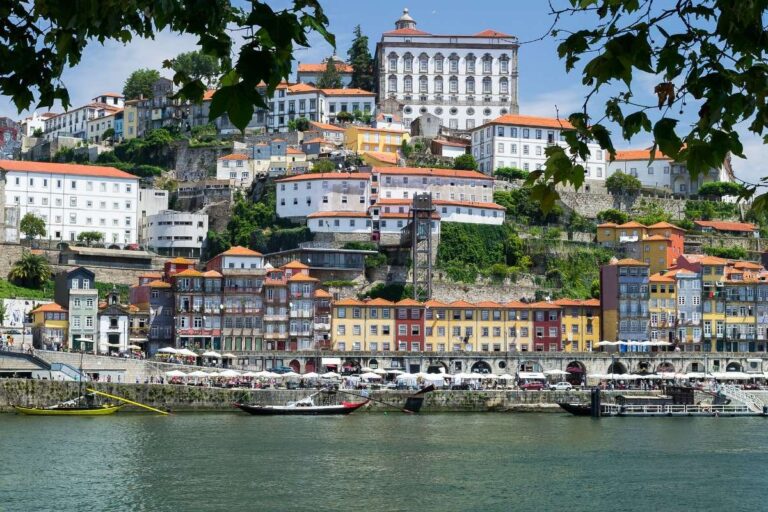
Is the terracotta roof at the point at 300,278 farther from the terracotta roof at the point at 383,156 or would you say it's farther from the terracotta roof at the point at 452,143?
the terracotta roof at the point at 452,143

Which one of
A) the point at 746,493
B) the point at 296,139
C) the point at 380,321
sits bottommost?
the point at 746,493

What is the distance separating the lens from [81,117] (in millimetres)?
115812

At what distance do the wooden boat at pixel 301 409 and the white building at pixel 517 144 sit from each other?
40.0m

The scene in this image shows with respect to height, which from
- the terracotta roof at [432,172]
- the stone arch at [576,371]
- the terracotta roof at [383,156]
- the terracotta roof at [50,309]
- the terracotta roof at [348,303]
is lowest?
the stone arch at [576,371]

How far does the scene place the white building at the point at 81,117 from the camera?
11412cm

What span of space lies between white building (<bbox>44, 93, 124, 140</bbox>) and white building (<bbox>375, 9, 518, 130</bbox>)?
2728cm

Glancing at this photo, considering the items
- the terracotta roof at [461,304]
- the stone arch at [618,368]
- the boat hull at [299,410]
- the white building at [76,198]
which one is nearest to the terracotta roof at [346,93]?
the white building at [76,198]

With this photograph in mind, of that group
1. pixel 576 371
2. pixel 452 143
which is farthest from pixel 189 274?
pixel 452 143

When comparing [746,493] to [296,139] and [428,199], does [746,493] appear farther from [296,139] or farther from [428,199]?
[296,139]

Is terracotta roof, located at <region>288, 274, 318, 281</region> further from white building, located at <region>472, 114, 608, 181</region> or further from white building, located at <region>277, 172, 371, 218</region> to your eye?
white building, located at <region>472, 114, 608, 181</region>

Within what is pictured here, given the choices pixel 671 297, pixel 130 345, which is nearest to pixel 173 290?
pixel 130 345

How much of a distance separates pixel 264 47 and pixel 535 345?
6650cm

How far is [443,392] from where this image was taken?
60000 mm

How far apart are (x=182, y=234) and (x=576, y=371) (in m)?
31.6
